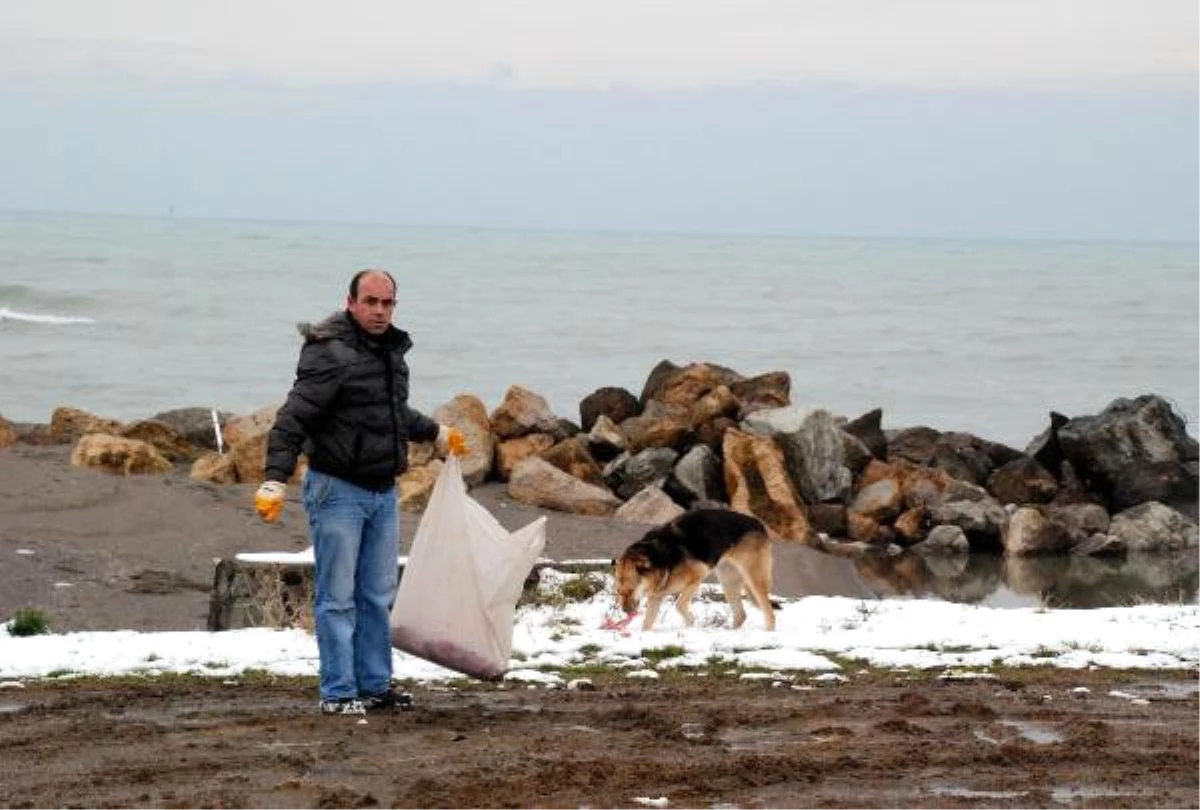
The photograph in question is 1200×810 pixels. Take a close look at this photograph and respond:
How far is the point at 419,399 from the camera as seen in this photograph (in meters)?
41.2

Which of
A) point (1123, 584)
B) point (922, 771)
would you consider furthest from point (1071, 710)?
point (1123, 584)

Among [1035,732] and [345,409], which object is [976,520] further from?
[345,409]

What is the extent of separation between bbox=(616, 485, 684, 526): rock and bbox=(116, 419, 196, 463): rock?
6.23m

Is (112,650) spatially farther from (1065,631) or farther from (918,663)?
(1065,631)

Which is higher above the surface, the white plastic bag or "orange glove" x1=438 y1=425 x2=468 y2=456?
"orange glove" x1=438 y1=425 x2=468 y2=456

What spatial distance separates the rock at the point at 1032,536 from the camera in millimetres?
21844

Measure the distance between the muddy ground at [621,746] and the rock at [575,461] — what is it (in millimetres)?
13013

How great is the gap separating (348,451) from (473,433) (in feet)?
48.5

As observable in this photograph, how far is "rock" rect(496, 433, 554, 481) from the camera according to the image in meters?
23.0

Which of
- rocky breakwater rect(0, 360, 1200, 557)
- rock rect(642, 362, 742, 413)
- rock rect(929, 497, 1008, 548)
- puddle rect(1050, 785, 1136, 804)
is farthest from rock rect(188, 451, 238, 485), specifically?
puddle rect(1050, 785, 1136, 804)

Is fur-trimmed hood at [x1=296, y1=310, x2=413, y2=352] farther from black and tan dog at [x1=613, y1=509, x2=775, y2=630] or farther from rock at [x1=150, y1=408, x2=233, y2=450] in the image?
rock at [x1=150, y1=408, x2=233, y2=450]

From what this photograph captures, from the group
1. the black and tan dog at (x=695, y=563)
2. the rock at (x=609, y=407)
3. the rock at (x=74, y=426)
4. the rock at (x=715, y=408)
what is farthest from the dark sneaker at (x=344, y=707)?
the rock at (x=609, y=407)

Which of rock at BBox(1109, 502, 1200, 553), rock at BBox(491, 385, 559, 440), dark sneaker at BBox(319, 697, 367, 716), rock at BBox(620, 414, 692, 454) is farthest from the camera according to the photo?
rock at BBox(491, 385, 559, 440)

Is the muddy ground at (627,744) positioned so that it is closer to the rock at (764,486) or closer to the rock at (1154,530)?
the rock at (764,486)
